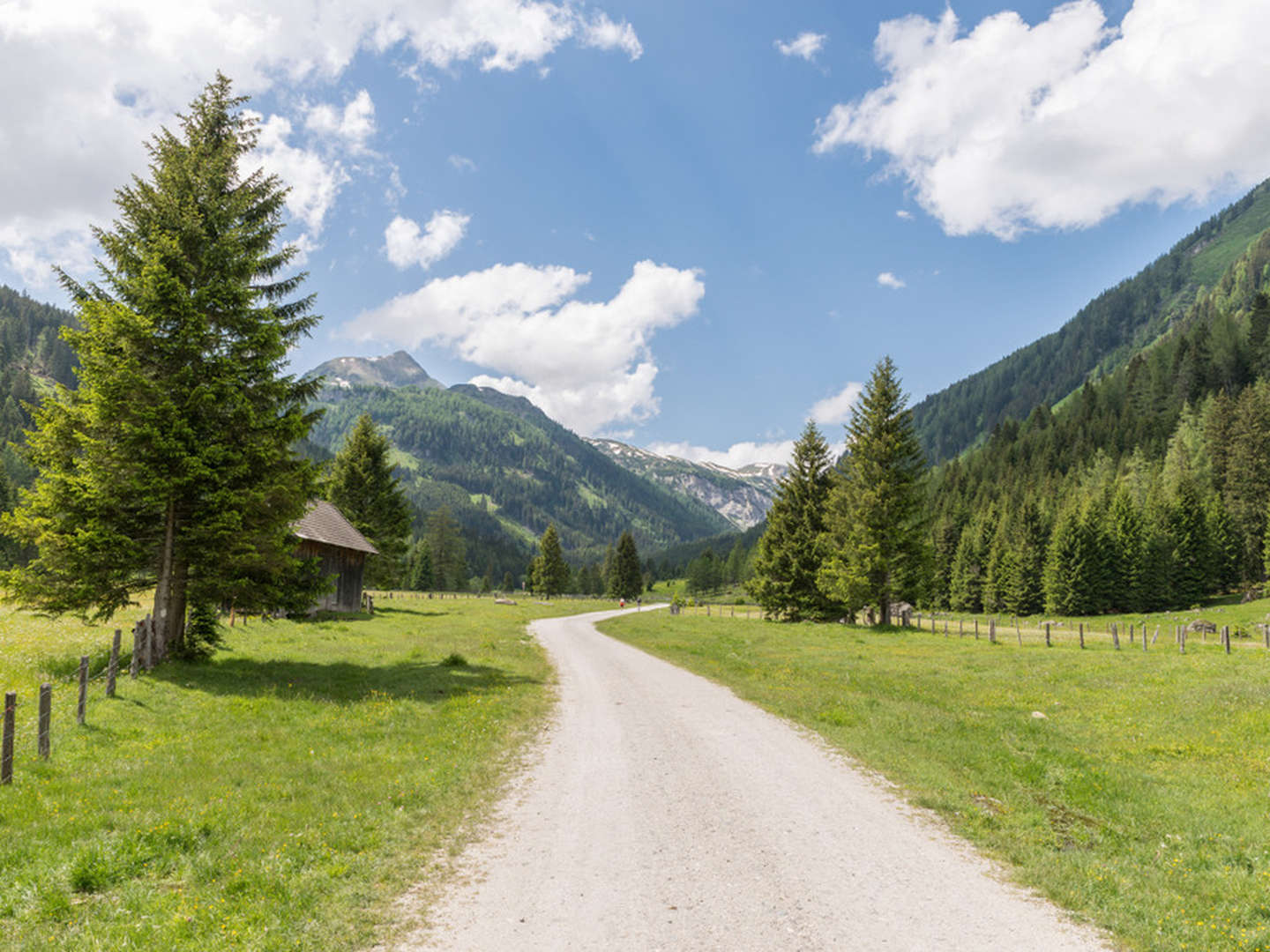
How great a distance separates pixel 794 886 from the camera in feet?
21.3

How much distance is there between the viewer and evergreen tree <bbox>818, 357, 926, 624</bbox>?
38594 millimetres

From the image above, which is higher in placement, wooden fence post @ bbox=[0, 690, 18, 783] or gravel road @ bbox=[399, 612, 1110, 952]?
wooden fence post @ bbox=[0, 690, 18, 783]

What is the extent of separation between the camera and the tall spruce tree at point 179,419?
52.1 feet

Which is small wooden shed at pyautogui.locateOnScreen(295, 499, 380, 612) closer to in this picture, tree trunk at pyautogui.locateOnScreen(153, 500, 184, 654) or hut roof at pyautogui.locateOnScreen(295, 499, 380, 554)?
hut roof at pyautogui.locateOnScreen(295, 499, 380, 554)

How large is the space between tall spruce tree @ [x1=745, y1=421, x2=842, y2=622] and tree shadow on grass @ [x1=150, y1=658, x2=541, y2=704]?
2808cm

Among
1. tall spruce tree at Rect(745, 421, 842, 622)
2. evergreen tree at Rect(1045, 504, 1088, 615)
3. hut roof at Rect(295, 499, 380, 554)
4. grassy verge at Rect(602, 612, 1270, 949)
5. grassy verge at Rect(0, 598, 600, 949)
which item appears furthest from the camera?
evergreen tree at Rect(1045, 504, 1088, 615)

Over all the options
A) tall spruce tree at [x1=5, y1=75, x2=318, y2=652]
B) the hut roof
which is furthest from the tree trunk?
the hut roof

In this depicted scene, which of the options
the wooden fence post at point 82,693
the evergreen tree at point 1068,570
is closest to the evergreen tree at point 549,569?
the evergreen tree at point 1068,570

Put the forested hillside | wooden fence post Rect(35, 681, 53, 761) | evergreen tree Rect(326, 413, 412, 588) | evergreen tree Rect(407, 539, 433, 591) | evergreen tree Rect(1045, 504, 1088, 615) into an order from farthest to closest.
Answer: evergreen tree Rect(407, 539, 433, 591), evergreen tree Rect(1045, 504, 1088, 615), the forested hillside, evergreen tree Rect(326, 413, 412, 588), wooden fence post Rect(35, 681, 53, 761)

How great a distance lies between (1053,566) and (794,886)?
86345 mm

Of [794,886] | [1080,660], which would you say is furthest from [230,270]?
[1080,660]

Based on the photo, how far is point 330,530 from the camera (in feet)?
130

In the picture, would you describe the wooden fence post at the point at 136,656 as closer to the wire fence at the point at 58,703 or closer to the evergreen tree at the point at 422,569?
the wire fence at the point at 58,703

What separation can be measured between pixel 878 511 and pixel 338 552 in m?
35.3
